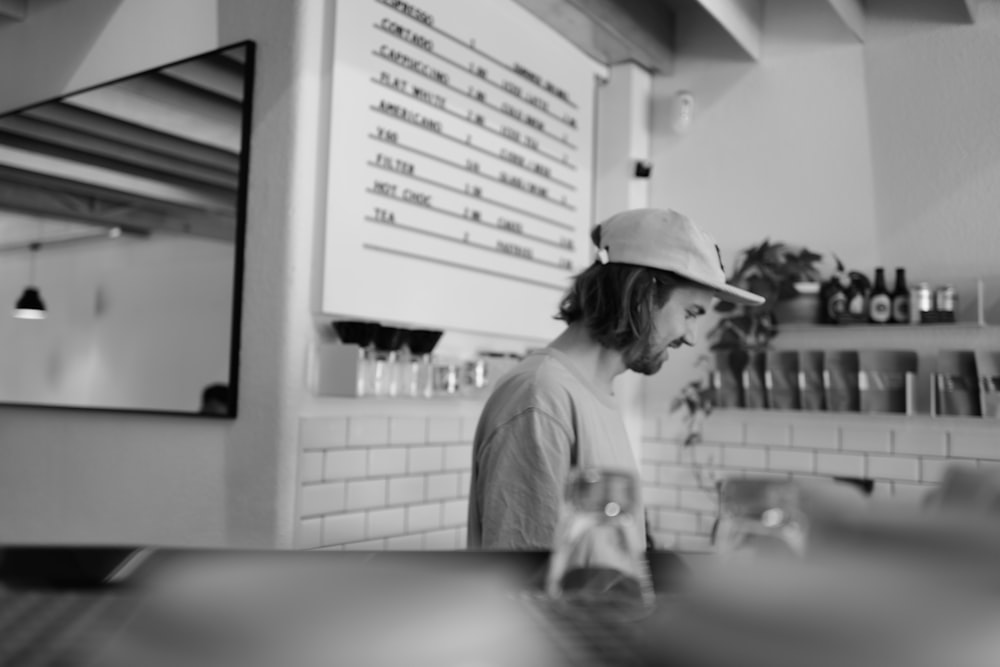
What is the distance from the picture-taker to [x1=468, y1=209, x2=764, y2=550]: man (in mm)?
1912

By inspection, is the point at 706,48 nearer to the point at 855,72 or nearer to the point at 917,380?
the point at 855,72

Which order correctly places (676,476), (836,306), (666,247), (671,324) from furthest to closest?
(676,476), (836,306), (671,324), (666,247)

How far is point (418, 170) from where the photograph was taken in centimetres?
356

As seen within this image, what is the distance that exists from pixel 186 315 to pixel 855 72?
313 centimetres

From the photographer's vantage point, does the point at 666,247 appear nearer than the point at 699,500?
Yes

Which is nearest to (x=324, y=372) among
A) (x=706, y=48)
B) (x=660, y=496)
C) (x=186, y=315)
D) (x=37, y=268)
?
(x=186, y=315)

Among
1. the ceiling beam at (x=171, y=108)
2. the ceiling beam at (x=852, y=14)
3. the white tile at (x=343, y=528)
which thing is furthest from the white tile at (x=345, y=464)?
the ceiling beam at (x=852, y=14)

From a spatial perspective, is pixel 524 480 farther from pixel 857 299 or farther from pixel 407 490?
pixel 857 299

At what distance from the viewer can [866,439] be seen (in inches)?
162

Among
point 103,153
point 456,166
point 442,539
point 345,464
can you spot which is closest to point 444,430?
point 442,539

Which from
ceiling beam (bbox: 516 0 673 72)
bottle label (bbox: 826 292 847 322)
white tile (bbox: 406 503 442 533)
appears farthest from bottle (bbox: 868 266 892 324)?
white tile (bbox: 406 503 442 533)

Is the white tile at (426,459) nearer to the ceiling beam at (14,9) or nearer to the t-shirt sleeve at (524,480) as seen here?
the t-shirt sleeve at (524,480)

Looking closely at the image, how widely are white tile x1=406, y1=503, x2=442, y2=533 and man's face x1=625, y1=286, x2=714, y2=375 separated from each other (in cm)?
148

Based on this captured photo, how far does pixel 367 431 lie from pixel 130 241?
122 centimetres
